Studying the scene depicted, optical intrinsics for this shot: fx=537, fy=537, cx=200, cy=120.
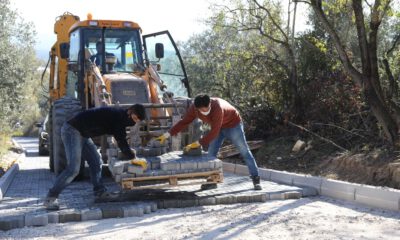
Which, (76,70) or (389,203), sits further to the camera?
(76,70)

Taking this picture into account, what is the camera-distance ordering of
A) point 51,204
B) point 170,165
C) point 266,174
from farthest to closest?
1. point 266,174
2. point 170,165
3. point 51,204

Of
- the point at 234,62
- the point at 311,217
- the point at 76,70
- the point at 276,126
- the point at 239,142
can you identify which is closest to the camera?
the point at 311,217

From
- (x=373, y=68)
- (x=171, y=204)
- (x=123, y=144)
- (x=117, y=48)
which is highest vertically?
(x=117, y=48)

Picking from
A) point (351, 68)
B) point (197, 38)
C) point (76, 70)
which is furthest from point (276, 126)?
point (197, 38)

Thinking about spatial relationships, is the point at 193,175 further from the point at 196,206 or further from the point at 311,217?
the point at 311,217

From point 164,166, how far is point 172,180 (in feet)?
0.78

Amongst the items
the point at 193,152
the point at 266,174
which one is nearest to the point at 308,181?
the point at 266,174

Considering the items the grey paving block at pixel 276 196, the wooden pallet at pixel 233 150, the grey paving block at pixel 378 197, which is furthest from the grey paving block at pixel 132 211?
the wooden pallet at pixel 233 150

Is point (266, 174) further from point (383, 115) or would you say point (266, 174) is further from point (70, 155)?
point (70, 155)

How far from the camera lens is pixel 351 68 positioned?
929 centimetres

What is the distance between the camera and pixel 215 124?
26.5 feet

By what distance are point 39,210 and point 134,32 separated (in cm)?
468

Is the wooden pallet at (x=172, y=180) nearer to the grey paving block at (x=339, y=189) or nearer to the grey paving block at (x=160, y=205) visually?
the grey paving block at (x=160, y=205)

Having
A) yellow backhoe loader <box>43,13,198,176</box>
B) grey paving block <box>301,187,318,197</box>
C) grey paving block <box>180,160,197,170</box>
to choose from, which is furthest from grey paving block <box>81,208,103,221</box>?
grey paving block <box>301,187,318,197</box>
